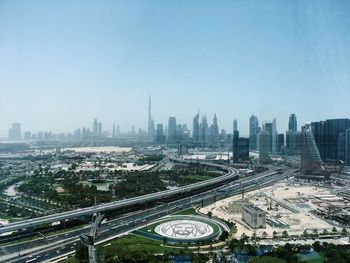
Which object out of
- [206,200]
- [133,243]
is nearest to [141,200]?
[206,200]

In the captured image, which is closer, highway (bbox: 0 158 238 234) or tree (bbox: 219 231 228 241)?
tree (bbox: 219 231 228 241)

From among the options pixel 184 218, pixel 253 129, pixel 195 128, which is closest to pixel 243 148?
pixel 253 129

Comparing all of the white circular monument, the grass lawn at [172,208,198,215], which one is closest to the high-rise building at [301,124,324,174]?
the grass lawn at [172,208,198,215]

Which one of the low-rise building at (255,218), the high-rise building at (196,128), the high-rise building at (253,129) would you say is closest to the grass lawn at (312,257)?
the low-rise building at (255,218)

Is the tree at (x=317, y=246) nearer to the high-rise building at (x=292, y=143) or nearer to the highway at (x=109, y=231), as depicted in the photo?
the highway at (x=109, y=231)

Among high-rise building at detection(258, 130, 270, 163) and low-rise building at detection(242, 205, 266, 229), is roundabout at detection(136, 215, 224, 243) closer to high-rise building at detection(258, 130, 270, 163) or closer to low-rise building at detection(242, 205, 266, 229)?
low-rise building at detection(242, 205, 266, 229)

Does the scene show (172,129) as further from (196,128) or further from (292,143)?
(292,143)
